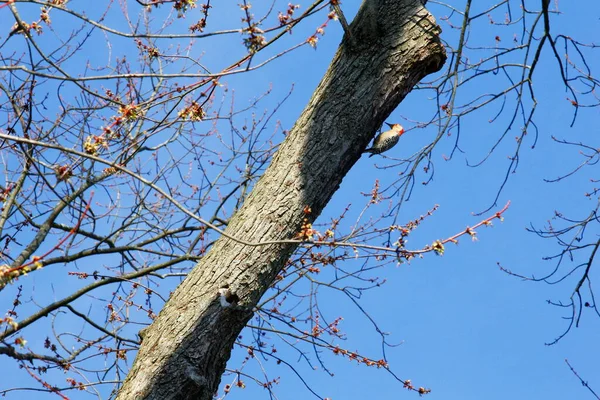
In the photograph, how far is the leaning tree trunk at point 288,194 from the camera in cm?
309

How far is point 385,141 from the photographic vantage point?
151 inches

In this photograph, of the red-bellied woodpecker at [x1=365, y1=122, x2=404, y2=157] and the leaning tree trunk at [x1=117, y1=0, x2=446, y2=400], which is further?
the red-bellied woodpecker at [x1=365, y1=122, x2=404, y2=157]

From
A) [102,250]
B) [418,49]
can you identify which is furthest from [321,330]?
[418,49]

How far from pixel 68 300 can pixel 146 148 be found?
5.06 ft

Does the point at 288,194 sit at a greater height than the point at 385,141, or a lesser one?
lesser

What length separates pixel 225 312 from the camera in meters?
3.11

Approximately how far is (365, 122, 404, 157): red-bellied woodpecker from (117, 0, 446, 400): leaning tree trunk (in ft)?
1.14

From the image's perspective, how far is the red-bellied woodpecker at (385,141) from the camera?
12.4ft

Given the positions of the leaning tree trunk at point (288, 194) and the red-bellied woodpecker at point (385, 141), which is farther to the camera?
the red-bellied woodpecker at point (385, 141)

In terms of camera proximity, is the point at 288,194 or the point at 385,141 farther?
the point at 385,141

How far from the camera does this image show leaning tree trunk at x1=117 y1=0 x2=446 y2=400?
122 inches

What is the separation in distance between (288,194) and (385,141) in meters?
0.91

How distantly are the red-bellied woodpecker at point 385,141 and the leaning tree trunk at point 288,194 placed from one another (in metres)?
0.35

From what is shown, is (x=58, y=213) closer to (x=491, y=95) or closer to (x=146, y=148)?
(x=146, y=148)
